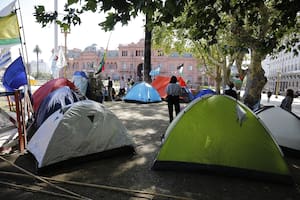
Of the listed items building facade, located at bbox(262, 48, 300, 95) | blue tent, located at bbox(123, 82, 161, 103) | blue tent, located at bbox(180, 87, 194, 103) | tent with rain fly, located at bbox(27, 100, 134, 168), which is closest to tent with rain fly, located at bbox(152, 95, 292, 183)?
tent with rain fly, located at bbox(27, 100, 134, 168)

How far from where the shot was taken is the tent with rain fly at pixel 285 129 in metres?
5.91

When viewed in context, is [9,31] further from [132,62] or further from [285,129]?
[132,62]

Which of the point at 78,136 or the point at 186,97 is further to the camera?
the point at 186,97

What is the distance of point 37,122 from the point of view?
6957mm

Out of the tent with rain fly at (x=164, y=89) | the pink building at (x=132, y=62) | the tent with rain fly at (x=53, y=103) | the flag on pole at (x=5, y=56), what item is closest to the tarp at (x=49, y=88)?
the tent with rain fly at (x=53, y=103)

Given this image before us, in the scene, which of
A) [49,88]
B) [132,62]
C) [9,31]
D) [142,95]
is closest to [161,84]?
[142,95]

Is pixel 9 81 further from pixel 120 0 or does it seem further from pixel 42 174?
pixel 120 0

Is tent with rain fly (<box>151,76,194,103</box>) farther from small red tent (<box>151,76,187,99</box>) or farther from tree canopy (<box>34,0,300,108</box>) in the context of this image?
tree canopy (<box>34,0,300,108</box>)

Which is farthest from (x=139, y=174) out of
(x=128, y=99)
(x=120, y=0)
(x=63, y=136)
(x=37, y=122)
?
(x=128, y=99)

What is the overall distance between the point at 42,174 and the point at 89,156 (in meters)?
0.93

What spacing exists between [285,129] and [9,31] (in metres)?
6.68

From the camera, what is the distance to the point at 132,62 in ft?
238

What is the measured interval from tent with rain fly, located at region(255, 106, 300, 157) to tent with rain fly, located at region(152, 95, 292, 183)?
70.7 inches

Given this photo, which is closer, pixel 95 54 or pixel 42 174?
pixel 42 174
